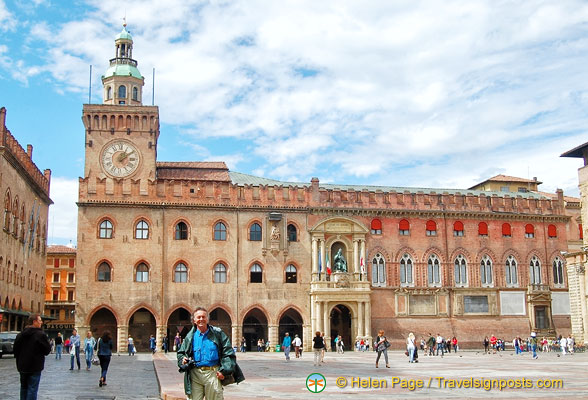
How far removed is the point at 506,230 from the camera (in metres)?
54.9

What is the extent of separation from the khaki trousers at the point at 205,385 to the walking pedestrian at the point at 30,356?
3.42 metres

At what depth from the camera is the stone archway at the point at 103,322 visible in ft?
158

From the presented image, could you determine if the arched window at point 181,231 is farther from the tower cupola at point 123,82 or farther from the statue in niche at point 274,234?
the tower cupola at point 123,82

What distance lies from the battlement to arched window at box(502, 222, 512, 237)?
117 feet

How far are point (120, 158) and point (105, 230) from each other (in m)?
5.62

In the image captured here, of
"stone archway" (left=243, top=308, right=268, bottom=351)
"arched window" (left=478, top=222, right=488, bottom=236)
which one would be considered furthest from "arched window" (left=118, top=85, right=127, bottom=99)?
"arched window" (left=478, top=222, right=488, bottom=236)

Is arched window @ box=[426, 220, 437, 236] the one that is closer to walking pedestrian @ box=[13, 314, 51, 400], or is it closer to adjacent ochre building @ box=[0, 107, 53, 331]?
adjacent ochre building @ box=[0, 107, 53, 331]

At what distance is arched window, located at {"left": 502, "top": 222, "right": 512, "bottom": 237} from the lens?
5487 centimetres

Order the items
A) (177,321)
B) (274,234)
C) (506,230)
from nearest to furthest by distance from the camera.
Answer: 1. (177,321)
2. (274,234)
3. (506,230)

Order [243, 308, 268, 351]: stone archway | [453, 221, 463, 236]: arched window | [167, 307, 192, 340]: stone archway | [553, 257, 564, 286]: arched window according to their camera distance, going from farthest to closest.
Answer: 1. [553, 257, 564, 286]: arched window
2. [453, 221, 463, 236]: arched window
3. [243, 308, 268, 351]: stone archway
4. [167, 307, 192, 340]: stone archway

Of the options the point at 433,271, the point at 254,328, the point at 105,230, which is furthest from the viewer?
the point at 433,271

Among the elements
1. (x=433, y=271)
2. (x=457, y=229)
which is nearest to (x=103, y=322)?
(x=433, y=271)

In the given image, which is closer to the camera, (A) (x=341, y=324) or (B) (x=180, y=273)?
(B) (x=180, y=273)

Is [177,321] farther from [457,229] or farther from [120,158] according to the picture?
[457,229]
